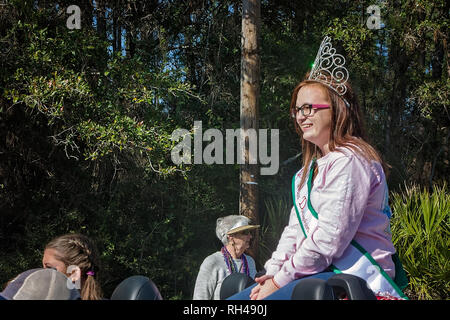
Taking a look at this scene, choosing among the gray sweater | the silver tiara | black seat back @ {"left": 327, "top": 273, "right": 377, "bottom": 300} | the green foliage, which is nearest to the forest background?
the green foliage

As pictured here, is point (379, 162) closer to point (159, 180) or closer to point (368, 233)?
point (368, 233)

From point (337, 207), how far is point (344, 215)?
36 millimetres

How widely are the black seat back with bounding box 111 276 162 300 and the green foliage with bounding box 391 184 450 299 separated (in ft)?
15.8

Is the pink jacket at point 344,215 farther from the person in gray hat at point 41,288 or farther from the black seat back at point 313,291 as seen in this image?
the person in gray hat at point 41,288

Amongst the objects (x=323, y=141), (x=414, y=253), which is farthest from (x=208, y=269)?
(x=414, y=253)

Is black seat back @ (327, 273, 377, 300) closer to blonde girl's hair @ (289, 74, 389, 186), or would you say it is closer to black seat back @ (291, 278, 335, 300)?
black seat back @ (291, 278, 335, 300)

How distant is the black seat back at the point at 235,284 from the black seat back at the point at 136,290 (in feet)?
1.68

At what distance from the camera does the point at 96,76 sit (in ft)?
22.5

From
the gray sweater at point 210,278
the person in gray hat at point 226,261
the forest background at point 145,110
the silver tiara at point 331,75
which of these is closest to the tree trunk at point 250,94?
the forest background at point 145,110

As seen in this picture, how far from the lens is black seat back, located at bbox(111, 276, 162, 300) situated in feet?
5.43

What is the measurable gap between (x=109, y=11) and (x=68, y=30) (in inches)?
69.4

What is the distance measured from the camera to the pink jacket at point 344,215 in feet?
5.73

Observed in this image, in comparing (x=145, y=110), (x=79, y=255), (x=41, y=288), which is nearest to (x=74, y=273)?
(x=79, y=255)

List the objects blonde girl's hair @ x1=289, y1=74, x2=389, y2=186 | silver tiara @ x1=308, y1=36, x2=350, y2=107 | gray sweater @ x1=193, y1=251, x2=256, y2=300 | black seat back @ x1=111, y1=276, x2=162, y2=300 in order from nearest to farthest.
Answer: black seat back @ x1=111, y1=276, x2=162, y2=300
blonde girl's hair @ x1=289, y1=74, x2=389, y2=186
silver tiara @ x1=308, y1=36, x2=350, y2=107
gray sweater @ x1=193, y1=251, x2=256, y2=300
